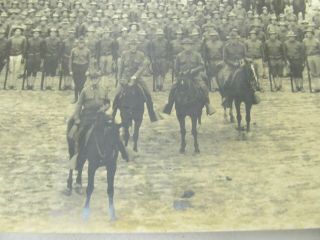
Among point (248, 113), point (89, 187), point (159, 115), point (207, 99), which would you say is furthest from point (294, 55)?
point (89, 187)

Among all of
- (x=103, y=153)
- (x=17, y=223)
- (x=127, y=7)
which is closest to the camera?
(x=17, y=223)

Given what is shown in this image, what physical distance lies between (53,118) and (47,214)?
54.4 inches

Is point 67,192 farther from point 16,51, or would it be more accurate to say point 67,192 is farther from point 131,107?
point 16,51

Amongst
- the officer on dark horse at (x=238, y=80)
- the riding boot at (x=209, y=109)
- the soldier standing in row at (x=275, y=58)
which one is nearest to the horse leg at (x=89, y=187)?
the riding boot at (x=209, y=109)

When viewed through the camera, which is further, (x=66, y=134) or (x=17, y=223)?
(x=66, y=134)

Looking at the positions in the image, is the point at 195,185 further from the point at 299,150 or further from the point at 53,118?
the point at 53,118

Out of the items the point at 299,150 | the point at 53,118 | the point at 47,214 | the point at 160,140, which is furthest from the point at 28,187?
the point at 299,150

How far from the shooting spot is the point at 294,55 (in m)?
7.80

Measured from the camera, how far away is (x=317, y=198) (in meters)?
6.71

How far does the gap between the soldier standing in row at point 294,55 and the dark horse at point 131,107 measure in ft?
7.54

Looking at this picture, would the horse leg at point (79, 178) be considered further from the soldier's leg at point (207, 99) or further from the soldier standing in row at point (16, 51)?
the soldier's leg at point (207, 99)

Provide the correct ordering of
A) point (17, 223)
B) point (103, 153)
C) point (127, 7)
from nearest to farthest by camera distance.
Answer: point (17, 223) < point (103, 153) < point (127, 7)

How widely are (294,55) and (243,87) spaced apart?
1015 millimetres

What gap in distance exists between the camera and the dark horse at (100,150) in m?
6.79
